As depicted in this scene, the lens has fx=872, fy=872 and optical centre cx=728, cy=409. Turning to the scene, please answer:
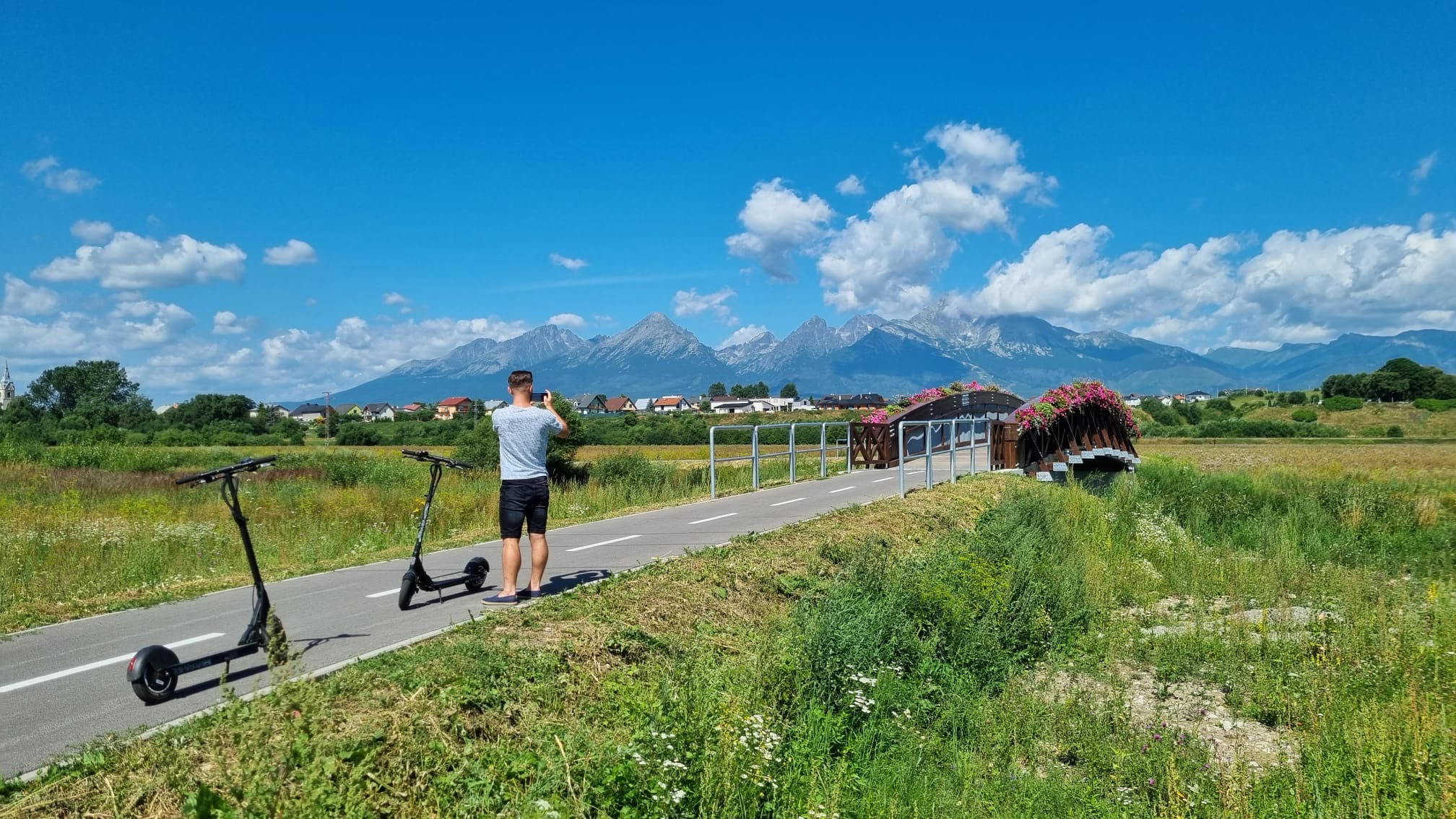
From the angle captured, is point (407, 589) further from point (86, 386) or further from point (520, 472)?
point (86, 386)

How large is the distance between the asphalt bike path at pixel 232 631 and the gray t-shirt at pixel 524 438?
3.96 feet

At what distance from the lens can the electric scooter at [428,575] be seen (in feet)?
24.2

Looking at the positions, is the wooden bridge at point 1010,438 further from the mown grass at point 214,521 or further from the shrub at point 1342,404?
the shrub at point 1342,404

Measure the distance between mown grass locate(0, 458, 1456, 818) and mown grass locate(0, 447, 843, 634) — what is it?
13.8 feet

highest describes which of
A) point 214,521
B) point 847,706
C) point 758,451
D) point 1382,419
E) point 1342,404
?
point 1342,404

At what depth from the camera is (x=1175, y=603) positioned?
14.5 meters

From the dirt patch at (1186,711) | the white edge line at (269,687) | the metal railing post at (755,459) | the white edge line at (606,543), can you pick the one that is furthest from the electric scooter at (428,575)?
the metal railing post at (755,459)

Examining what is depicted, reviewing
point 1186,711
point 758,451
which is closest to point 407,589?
point 1186,711

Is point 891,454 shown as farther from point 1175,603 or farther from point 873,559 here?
point 873,559

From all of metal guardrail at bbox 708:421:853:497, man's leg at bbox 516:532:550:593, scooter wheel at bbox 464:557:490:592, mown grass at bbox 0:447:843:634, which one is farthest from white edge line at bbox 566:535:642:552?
metal guardrail at bbox 708:421:853:497

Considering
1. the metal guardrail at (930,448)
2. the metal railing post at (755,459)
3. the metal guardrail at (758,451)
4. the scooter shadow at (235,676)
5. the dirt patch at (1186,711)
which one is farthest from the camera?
the metal railing post at (755,459)

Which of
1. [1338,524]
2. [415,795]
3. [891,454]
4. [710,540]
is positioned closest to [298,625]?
[415,795]

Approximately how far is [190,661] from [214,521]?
42.4ft

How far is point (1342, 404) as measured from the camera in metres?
96.8
